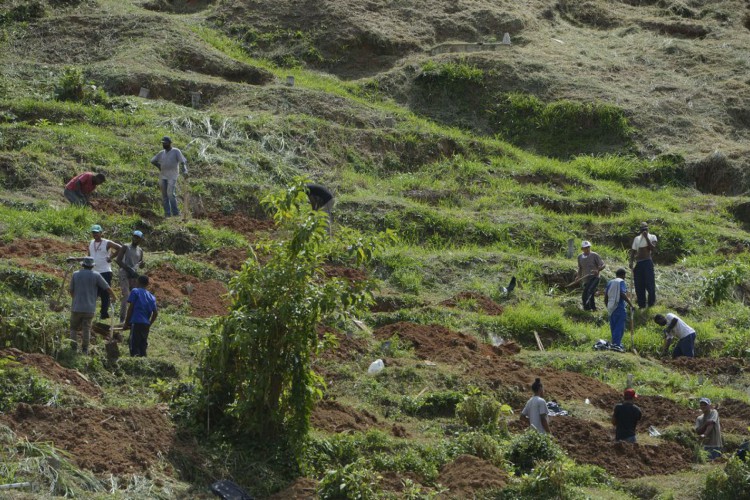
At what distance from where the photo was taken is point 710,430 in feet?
44.9

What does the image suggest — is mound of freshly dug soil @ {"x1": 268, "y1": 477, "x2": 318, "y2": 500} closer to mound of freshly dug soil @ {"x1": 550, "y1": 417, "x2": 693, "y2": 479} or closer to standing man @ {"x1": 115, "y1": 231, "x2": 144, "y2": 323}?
mound of freshly dug soil @ {"x1": 550, "y1": 417, "x2": 693, "y2": 479}

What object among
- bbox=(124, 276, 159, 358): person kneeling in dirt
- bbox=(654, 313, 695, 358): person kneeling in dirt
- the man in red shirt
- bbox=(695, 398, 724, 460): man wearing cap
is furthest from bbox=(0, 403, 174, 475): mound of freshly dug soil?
bbox=(654, 313, 695, 358): person kneeling in dirt

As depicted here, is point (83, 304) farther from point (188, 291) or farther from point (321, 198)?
point (321, 198)

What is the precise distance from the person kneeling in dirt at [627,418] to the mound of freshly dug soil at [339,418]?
283cm

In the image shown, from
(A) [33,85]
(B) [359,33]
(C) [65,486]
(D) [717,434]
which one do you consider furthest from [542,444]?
(B) [359,33]

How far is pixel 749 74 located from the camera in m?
30.7

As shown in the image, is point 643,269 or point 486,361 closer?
point 486,361

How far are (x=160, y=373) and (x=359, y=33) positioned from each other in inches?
749

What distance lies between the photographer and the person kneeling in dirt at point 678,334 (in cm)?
1733

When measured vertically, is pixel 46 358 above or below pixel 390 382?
above

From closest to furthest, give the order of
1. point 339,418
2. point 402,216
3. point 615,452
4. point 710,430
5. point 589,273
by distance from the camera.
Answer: point 339,418 → point 615,452 → point 710,430 → point 589,273 → point 402,216

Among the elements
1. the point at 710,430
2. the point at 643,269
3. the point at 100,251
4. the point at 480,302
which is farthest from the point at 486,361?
the point at 100,251

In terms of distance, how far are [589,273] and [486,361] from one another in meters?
3.93

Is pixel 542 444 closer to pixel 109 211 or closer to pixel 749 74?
pixel 109 211
